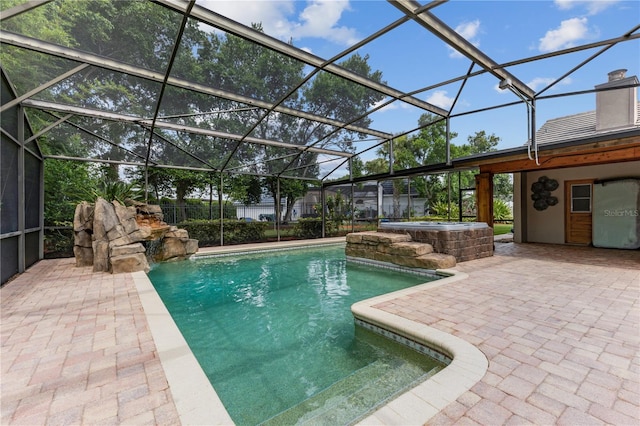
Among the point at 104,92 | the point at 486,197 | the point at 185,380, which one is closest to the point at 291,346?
the point at 185,380

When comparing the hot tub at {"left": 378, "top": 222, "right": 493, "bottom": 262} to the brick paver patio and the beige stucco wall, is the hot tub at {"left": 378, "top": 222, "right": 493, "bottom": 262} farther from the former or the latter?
the beige stucco wall

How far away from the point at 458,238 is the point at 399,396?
5.72 meters

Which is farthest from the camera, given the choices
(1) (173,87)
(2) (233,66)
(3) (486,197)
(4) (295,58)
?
(3) (486,197)

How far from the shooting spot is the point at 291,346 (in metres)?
3.28

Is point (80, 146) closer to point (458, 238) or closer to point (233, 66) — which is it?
point (233, 66)

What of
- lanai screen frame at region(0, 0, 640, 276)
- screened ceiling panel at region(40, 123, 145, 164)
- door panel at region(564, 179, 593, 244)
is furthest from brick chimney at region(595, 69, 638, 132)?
screened ceiling panel at region(40, 123, 145, 164)

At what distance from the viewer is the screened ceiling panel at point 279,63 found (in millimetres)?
4477

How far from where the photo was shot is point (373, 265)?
7.72m

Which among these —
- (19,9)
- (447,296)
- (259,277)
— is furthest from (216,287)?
(19,9)

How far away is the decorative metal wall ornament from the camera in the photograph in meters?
9.62

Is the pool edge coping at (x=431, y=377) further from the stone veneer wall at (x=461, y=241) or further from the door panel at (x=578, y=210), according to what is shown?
the door panel at (x=578, y=210)

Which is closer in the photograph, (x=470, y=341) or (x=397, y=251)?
(x=470, y=341)

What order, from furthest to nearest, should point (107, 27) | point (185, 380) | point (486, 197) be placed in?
1. point (486, 197)
2. point (107, 27)
3. point (185, 380)

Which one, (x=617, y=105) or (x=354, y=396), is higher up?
(x=617, y=105)
